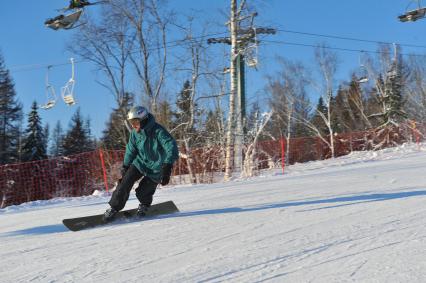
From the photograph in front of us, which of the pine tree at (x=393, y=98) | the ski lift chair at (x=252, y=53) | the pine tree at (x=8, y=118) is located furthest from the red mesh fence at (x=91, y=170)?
the pine tree at (x=8, y=118)

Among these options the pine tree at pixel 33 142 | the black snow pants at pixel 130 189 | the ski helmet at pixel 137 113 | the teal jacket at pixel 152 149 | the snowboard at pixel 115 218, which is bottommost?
the snowboard at pixel 115 218

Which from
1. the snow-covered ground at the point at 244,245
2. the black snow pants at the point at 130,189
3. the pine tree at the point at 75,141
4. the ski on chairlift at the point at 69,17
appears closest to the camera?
the snow-covered ground at the point at 244,245

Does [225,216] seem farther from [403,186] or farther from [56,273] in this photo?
[403,186]

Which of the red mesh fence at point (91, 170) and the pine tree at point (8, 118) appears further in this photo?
the pine tree at point (8, 118)

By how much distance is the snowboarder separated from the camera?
507 centimetres

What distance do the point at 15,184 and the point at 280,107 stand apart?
94.6ft

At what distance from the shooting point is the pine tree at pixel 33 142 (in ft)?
129

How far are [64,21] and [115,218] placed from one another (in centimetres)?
674

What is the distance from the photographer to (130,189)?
5102 mm

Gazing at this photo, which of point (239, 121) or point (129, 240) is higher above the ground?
point (239, 121)

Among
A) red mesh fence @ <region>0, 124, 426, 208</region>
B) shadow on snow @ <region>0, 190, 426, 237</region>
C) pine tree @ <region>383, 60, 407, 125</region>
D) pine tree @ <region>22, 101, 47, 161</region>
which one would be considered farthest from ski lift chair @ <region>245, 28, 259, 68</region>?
pine tree @ <region>22, 101, 47, 161</region>

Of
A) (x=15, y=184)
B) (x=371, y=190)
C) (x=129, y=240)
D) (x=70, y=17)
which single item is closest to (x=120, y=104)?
(x=15, y=184)

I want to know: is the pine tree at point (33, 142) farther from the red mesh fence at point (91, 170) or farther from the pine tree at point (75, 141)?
the red mesh fence at point (91, 170)

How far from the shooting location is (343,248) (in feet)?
10.9
